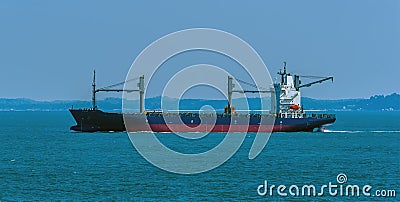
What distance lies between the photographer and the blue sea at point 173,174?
127 feet

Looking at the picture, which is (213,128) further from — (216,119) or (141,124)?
(141,124)

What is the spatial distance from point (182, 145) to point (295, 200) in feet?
112

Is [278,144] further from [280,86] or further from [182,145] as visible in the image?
[280,86]

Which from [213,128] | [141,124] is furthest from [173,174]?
[213,128]

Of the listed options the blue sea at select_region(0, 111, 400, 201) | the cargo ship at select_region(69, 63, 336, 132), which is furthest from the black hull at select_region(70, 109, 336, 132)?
the blue sea at select_region(0, 111, 400, 201)

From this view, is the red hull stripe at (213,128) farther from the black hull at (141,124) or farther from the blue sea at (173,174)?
the blue sea at (173,174)

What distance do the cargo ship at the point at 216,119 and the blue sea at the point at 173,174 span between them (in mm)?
12872

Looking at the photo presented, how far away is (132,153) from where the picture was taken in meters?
61.5

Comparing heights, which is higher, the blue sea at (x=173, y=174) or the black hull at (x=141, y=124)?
the black hull at (x=141, y=124)

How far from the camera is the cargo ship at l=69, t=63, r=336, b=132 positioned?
8688cm

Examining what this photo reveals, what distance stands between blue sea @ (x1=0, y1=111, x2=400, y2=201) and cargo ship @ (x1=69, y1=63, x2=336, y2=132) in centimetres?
1287

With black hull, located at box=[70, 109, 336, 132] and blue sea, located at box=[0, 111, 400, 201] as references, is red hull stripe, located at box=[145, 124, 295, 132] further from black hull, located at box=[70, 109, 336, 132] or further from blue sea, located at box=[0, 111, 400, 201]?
blue sea, located at box=[0, 111, 400, 201]

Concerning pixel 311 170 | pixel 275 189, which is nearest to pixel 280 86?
pixel 311 170

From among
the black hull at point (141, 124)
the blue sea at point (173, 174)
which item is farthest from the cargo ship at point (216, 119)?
the blue sea at point (173, 174)
